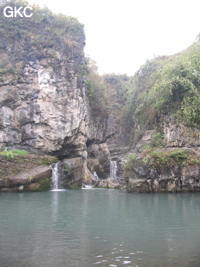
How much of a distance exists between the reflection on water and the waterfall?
12.6 m

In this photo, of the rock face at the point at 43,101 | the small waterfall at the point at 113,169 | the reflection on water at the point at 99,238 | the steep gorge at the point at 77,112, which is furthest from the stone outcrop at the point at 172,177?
the small waterfall at the point at 113,169

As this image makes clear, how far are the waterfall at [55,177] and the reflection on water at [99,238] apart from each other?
12579 millimetres

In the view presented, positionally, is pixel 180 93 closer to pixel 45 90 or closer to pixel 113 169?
pixel 113 169

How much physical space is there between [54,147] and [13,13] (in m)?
15.5

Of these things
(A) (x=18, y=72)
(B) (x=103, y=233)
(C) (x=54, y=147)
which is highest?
(A) (x=18, y=72)

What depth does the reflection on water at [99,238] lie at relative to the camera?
19.6ft

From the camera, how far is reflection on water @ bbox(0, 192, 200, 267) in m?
5.96

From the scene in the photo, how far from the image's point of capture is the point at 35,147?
90.4 feet

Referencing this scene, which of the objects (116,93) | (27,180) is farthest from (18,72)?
(116,93)

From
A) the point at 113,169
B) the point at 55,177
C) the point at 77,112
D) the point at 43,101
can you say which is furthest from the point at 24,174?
the point at 113,169

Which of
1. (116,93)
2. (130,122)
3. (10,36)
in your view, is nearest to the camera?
(10,36)

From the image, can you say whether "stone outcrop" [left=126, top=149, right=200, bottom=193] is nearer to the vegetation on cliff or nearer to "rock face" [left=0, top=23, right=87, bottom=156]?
the vegetation on cliff

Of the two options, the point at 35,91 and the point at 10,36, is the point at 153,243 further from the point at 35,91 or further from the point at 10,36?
the point at 10,36

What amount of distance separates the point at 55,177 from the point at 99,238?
18063 millimetres
